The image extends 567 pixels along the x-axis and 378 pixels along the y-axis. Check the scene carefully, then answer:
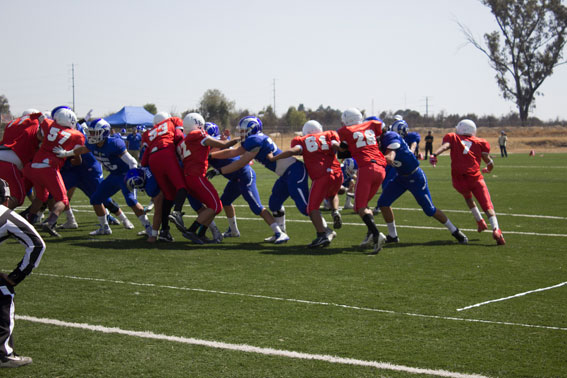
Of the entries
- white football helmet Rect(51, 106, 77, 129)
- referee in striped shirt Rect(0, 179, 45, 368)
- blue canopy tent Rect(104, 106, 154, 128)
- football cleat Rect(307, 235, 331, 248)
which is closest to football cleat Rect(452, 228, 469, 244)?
football cleat Rect(307, 235, 331, 248)

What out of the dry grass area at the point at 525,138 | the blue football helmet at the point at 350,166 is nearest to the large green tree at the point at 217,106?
the dry grass area at the point at 525,138

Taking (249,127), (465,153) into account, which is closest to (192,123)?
(249,127)

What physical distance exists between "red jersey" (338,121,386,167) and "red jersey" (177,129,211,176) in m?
2.25

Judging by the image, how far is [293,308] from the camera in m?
6.55

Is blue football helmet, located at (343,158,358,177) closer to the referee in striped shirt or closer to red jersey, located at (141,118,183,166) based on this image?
red jersey, located at (141,118,183,166)

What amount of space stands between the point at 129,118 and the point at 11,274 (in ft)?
123

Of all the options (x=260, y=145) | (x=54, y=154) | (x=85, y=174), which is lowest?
(x=85, y=174)

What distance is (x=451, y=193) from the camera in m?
19.2

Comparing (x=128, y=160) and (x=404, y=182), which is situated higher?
(x=128, y=160)

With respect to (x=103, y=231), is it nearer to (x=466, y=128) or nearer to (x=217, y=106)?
(x=466, y=128)

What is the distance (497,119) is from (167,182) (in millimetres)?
72902

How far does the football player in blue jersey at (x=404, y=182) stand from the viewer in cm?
1007

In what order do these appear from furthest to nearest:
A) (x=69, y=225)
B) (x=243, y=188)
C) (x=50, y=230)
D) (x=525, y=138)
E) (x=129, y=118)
Answer: 1. (x=525, y=138)
2. (x=129, y=118)
3. (x=69, y=225)
4. (x=50, y=230)
5. (x=243, y=188)

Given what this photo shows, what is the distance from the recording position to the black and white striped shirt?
4.86 meters
